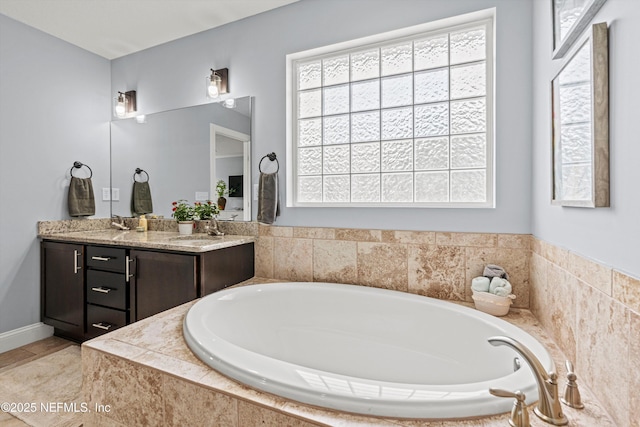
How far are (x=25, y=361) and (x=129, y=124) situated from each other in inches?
82.2

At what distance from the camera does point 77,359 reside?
2.35 m

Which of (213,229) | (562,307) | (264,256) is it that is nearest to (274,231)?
(264,256)

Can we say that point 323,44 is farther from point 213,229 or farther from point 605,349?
point 605,349

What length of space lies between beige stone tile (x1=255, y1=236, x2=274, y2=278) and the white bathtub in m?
0.43

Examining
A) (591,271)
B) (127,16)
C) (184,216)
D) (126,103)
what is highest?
(127,16)

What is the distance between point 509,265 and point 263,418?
1.52 metres

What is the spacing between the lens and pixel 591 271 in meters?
1.01

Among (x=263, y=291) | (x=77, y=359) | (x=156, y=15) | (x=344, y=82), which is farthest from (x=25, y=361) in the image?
(x=344, y=82)

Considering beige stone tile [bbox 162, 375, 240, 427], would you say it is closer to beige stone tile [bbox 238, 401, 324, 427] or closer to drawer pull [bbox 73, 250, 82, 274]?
beige stone tile [bbox 238, 401, 324, 427]

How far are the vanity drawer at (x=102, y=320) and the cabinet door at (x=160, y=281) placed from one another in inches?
6.5

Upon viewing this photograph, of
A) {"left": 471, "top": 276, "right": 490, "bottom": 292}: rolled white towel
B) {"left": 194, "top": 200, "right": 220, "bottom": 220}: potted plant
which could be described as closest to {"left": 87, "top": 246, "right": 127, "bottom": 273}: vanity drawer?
{"left": 194, "top": 200, "right": 220, "bottom": 220}: potted plant

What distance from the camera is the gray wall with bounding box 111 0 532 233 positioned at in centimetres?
178

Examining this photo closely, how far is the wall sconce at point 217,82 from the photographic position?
8.54 feet

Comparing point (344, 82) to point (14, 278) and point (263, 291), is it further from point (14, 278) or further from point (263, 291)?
point (14, 278)
